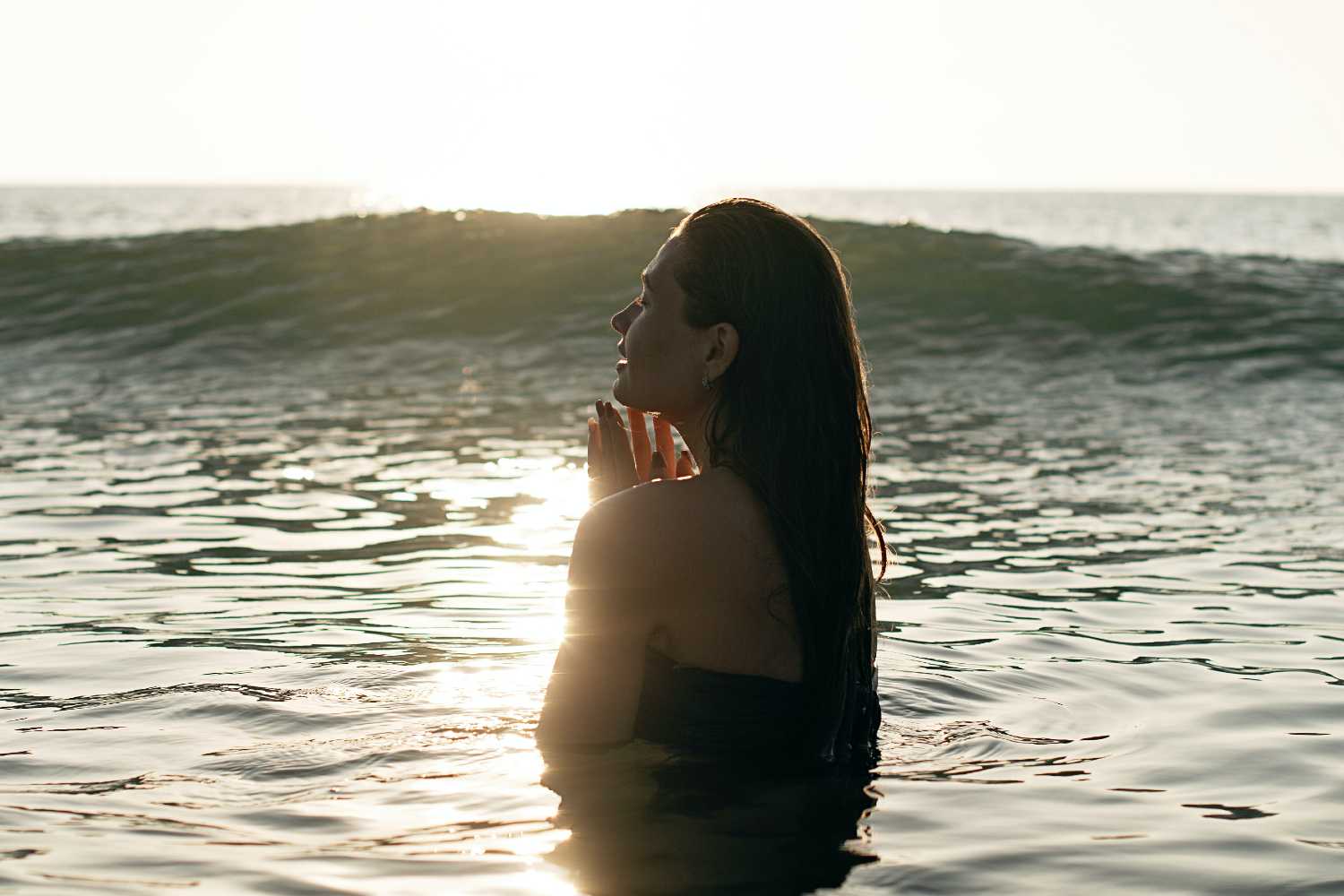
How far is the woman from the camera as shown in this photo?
3.47m

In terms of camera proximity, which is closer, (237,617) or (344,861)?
(344,861)

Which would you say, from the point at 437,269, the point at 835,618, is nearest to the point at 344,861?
the point at 835,618

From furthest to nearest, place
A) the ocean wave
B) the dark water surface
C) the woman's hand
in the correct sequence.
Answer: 1. the ocean wave
2. the woman's hand
3. the dark water surface

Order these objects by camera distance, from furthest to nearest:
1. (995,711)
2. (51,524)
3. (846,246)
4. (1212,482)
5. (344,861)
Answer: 1. (846,246)
2. (1212,482)
3. (51,524)
4. (995,711)
5. (344,861)

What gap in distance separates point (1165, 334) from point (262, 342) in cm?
1227

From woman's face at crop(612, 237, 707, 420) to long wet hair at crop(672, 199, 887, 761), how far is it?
36 mm

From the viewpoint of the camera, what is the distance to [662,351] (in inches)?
140

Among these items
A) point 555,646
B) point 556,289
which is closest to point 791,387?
point 555,646

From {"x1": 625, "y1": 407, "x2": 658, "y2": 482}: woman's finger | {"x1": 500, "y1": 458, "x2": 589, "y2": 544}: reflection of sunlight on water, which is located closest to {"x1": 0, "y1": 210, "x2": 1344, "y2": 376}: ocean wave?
{"x1": 500, "y1": 458, "x2": 589, "y2": 544}: reflection of sunlight on water

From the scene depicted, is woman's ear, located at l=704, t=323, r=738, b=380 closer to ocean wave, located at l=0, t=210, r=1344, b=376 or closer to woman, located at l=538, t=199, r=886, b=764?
woman, located at l=538, t=199, r=886, b=764

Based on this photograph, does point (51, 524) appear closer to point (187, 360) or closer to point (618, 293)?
point (187, 360)

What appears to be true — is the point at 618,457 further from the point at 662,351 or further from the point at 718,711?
the point at 718,711

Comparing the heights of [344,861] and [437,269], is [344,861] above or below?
below

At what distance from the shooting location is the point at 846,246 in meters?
24.6
